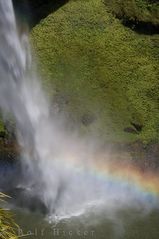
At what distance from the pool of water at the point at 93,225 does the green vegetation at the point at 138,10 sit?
11.4 m

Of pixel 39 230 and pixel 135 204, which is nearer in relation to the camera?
pixel 39 230

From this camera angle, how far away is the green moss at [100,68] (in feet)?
76.7

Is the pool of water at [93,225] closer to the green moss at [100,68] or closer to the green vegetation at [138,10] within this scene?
the green moss at [100,68]

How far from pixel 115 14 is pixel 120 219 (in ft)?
40.5

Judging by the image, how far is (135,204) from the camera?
1944cm

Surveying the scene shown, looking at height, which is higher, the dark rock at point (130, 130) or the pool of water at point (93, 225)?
the dark rock at point (130, 130)

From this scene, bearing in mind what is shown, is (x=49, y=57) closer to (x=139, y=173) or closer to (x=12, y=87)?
(x=12, y=87)

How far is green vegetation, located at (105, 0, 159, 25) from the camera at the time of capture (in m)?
25.7

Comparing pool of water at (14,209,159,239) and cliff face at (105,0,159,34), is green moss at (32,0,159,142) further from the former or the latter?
pool of water at (14,209,159,239)

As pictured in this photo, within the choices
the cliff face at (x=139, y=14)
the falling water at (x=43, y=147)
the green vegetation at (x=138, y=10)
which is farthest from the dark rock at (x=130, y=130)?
the green vegetation at (x=138, y=10)

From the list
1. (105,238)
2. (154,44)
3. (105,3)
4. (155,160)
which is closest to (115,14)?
(105,3)

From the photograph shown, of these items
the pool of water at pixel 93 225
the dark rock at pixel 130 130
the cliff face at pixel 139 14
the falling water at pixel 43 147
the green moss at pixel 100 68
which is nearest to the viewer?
the pool of water at pixel 93 225

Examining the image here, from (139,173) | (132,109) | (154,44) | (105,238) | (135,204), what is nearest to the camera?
(105,238)

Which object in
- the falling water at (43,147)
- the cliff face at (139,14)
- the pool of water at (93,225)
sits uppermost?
the cliff face at (139,14)
